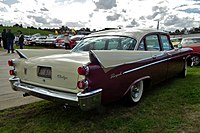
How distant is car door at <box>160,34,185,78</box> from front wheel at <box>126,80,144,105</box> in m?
Answer: 1.32

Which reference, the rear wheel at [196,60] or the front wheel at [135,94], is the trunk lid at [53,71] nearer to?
the front wheel at [135,94]

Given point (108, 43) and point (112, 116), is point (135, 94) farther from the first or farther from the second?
point (108, 43)

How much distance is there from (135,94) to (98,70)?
1486 mm

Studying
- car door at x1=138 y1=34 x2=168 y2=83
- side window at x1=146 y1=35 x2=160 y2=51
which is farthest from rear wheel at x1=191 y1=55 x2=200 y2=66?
side window at x1=146 y1=35 x2=160 y2=51

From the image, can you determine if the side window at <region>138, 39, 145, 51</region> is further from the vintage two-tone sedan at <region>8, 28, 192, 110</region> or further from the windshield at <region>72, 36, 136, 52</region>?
the windshield at <region>72, 36, 136, 52</region>

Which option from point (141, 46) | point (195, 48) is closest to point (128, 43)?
point (141, 46)

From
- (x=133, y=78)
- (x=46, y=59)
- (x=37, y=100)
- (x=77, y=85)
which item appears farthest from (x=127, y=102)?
(x=37, y=100)

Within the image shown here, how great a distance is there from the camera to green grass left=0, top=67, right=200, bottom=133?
11.3 ft

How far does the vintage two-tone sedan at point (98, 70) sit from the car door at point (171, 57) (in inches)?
2.1

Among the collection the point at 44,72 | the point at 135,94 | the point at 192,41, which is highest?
the point at 192,41

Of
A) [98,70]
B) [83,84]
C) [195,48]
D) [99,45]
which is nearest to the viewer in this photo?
[83,84]

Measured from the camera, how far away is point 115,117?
386 centimetres

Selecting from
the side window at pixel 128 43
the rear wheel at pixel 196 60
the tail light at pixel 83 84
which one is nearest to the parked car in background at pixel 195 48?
the rear wheel at pixel 196 60

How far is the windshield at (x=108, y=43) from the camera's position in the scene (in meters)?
4.54
